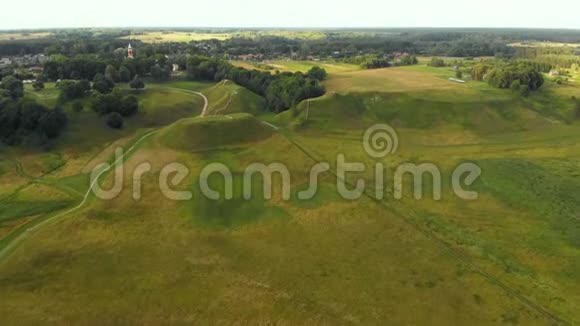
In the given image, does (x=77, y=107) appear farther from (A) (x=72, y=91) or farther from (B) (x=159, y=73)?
(B) (x=159, y=73)

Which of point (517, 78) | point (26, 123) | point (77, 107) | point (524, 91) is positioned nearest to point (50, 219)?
point (26, 123)

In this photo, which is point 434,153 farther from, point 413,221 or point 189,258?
point 189,258

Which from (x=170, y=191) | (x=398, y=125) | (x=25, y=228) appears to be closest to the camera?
(x=25, y=228)

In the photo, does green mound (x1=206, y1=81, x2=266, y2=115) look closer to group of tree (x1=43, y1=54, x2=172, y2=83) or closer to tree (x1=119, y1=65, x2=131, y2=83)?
group of tree (x1=43, y1=54, x2=172, y2=83)

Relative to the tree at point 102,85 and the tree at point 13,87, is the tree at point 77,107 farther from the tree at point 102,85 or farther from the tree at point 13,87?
the tree at point 13,87

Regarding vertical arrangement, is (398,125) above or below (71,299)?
above

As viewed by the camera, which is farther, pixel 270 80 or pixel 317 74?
pixel 317 74

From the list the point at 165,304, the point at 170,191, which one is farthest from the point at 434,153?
the point at 165,304
